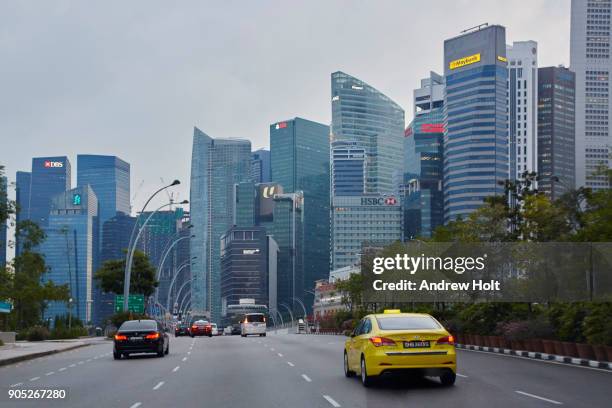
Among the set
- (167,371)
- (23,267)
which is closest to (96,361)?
(167,371)

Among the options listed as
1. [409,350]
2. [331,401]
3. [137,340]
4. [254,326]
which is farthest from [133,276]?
[331,401]

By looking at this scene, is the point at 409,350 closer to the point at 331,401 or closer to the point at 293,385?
the point at 331,401

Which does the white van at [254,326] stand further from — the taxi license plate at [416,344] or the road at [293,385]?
the taxi license plate at [416,344]

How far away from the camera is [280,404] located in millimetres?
15477

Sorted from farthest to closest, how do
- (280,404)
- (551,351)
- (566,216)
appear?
(566,216), (551,351), (280,404)

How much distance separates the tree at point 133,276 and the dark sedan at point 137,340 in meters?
47.4

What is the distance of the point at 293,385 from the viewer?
19.1m

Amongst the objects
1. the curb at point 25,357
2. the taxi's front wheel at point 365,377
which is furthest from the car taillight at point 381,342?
the curb at point 25,357

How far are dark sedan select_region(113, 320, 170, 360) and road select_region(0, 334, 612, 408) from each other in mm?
3220

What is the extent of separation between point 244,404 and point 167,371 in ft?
31.0

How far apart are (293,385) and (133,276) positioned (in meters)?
62.7

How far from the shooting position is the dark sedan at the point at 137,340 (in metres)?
31.8

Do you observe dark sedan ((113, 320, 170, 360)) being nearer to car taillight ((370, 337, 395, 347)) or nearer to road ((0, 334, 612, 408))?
road ((0, 334, 612, 408))

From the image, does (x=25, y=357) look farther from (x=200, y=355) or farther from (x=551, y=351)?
(x=551, y=351)
